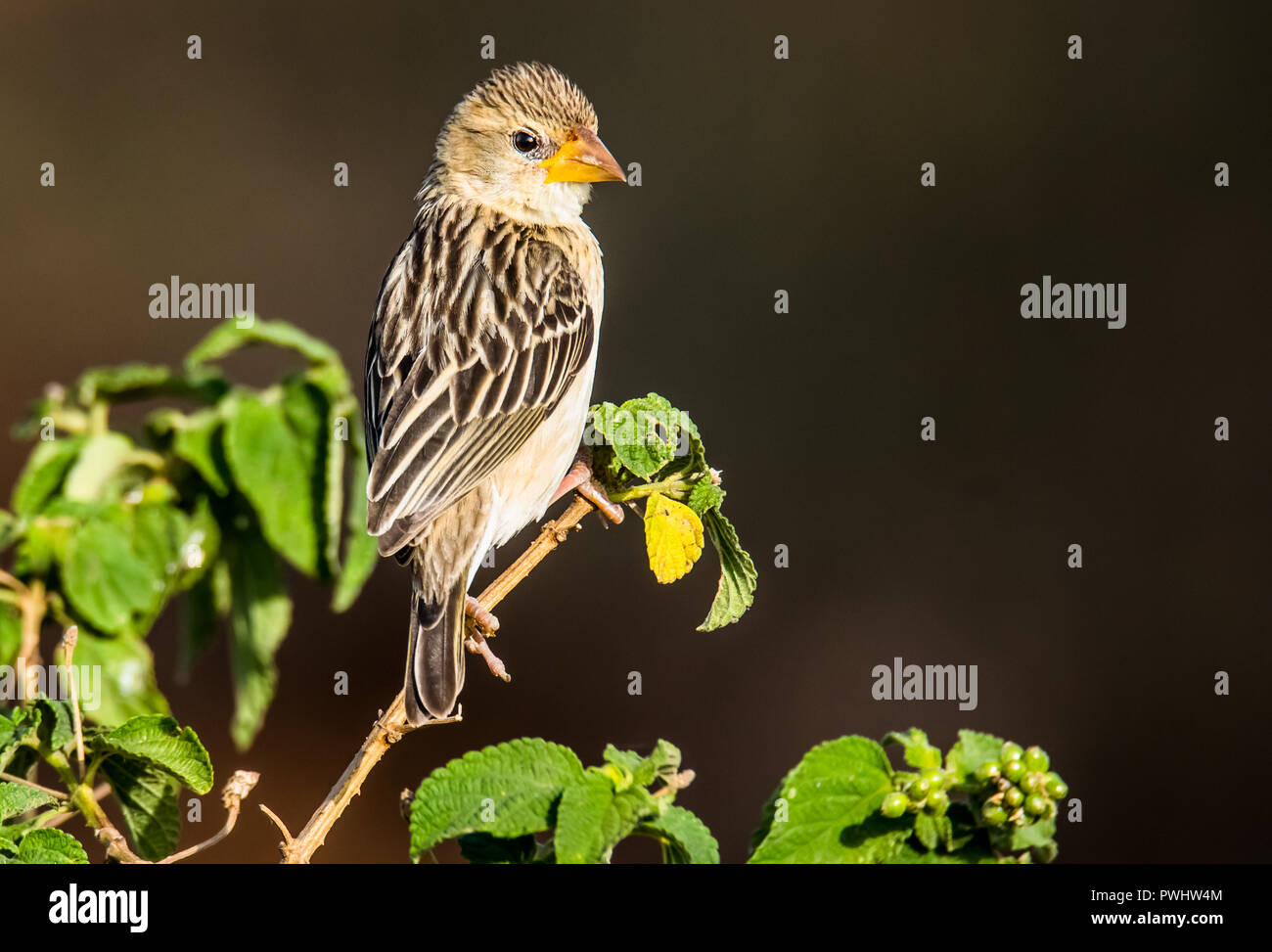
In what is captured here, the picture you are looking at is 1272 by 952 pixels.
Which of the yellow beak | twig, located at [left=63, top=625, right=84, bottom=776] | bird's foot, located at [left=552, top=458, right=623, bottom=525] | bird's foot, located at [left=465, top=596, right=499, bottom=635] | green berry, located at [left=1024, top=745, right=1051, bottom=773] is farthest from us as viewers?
the yellow beak

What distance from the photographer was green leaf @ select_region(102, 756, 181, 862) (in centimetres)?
190

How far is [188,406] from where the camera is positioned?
2410 millimetres

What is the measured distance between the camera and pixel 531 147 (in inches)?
148

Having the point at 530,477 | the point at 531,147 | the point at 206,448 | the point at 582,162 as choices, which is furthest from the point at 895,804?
the point at 531,147

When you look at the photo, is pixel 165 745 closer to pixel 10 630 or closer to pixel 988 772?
pixel 10 630

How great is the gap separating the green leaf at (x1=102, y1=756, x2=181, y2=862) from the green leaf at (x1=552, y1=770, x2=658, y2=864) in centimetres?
68

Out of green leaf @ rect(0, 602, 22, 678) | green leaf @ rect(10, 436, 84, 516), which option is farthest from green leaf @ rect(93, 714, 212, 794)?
green leaf @ rect(10, 436, 84, 516)

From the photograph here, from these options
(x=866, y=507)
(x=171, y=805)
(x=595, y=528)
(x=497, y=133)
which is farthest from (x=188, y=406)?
(x=866, y=507)

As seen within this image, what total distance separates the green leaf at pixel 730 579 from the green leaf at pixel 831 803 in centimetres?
47

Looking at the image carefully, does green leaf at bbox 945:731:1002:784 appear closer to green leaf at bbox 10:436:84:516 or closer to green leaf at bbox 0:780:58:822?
green leaf at bbox 0:780:58:822

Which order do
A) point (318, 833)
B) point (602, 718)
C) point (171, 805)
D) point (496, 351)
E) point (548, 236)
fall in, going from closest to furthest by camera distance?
point (318, 833) → point (171, 805) → point (496, 351) → point (548, 236) → point (602, 718)

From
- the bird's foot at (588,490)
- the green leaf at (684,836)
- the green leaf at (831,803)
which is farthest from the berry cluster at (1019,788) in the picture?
the bird's foot at (588,490)

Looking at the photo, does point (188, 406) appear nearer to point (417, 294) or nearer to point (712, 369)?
point (417, 294)
